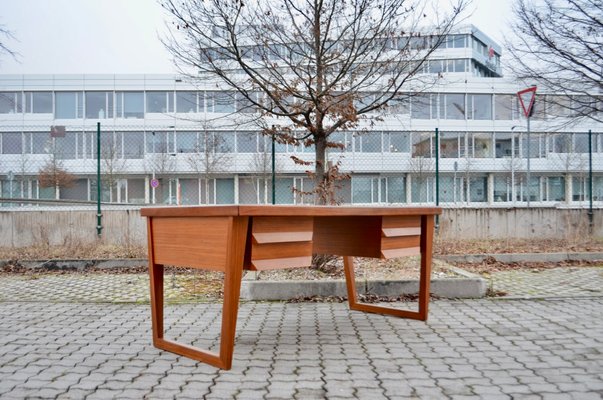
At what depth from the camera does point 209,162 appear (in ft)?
72.5

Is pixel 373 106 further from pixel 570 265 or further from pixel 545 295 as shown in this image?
pixel 570 265

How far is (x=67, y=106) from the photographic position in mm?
36531

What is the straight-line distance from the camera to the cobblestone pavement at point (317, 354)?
2.87 m

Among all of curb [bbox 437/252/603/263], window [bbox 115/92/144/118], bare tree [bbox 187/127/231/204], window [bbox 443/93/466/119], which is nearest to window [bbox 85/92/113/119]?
window [bbox 115/92/144/118]

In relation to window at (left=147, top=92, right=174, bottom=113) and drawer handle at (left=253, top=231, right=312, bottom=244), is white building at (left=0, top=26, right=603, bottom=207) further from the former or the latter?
drawer handle at (left=253, top=231, right=312, bottom=244)

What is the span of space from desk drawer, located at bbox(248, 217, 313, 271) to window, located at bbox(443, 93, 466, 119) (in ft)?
113

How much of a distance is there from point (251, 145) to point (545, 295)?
19.1 metres

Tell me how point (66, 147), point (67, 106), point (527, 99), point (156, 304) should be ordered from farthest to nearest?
1. point (67, 106)
2. point (66, 147)
3. point (527, 99)
4. point (156, 304)

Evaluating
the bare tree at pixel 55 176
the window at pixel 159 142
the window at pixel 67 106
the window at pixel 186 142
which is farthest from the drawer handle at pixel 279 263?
the window at pixel 67 106

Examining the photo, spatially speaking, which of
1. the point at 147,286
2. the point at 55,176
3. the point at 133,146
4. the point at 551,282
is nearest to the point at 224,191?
the point at 133,146

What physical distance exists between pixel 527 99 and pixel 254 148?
13070mm

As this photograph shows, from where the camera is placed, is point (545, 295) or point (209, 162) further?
point (209, 162)

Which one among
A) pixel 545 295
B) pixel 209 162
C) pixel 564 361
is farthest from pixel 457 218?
pixel 209 162

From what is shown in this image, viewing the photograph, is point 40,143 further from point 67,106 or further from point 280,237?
point 280,237
